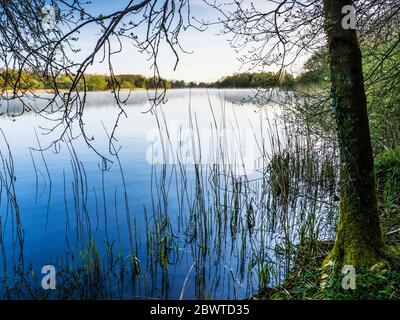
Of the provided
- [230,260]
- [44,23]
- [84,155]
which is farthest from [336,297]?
[84,155]

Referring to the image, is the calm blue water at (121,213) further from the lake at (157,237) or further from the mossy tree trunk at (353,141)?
the mossy tree trunk at (353,141)

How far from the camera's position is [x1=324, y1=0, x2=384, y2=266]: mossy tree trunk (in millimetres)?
2273

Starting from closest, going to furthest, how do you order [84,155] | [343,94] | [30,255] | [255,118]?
[343,94]
[30,255]
[84,155]
[255,118]

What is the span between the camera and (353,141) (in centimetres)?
229

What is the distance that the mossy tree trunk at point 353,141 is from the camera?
7.46 feet

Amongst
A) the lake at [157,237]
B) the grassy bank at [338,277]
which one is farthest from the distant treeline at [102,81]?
the grassy bank at [338,277]

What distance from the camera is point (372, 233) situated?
2.30 m

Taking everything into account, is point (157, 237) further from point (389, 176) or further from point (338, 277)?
point (389, 176)

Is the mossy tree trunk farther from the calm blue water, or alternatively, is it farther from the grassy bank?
the calm blue water

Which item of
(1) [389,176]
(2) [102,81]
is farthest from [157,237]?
(1) [389,176]

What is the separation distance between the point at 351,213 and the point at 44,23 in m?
2.71

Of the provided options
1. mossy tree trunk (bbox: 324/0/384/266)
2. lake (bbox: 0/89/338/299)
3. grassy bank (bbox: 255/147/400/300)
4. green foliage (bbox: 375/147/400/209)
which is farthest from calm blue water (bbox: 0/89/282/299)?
green foliage (bbox: 375/147/400/209)

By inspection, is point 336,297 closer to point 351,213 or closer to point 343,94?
point 351,213
